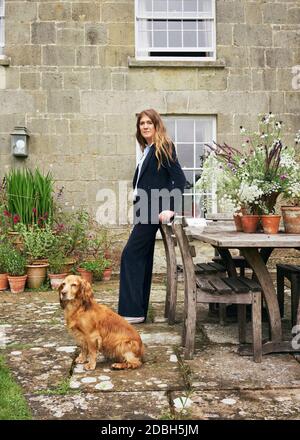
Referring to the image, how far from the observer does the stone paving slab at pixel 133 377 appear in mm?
2875

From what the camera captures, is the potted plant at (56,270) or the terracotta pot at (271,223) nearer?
the terracotta pot at (271,223)

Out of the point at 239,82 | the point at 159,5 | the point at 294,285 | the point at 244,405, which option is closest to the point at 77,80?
the point at 159,5

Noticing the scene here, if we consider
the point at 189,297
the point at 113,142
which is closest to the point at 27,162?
the point at 113,142

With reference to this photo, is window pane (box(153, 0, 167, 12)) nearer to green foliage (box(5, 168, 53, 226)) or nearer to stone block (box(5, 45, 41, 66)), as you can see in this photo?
stone block (box(5, 45, 41, 66))

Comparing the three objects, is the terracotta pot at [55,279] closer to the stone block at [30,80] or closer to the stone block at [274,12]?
the stone block at [30,80]

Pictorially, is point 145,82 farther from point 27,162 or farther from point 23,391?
point 23,391

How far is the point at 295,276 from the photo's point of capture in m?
3.91

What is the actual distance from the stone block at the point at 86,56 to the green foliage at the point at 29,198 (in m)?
1.96

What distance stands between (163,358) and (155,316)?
135cm

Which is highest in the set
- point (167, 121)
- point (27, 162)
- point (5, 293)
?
point (167, 121)

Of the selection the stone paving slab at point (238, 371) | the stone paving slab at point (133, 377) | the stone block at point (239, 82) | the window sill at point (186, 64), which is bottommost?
the stone paving slab at point (238, 371)

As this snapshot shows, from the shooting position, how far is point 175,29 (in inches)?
309

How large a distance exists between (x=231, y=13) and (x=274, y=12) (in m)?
0.71

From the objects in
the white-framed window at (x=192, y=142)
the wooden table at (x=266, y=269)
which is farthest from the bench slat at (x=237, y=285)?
the white-framed window at (x=192, y=142)
